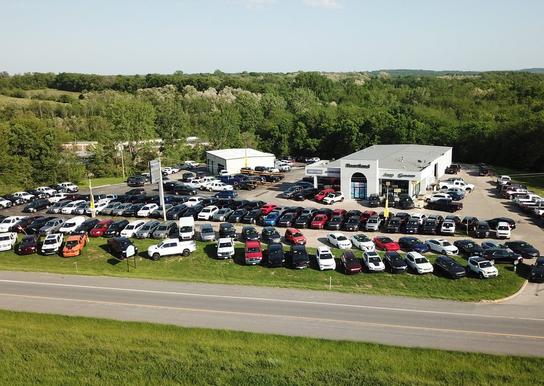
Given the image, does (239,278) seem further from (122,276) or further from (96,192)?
(96,192)

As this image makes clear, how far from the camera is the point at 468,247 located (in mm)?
36500

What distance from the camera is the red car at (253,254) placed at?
35000 millimetres

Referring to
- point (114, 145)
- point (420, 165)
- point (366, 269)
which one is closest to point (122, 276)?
A: point (366, 269)

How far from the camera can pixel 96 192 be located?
62875 mm

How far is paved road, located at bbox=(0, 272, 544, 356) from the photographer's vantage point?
80.9 ft

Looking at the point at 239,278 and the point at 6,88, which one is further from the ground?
the point at 6,88

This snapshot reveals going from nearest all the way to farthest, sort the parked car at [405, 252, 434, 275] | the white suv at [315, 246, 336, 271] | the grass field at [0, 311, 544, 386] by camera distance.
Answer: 1. the grass field at [0, 311, 544, 386]
2. the parked car at [405, 252, 434, 275]
3. the white suv at [315, 246, 336, 271]

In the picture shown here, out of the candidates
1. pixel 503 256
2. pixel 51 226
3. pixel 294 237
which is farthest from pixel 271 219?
pixel 51 226

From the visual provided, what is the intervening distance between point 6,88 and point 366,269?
148 m

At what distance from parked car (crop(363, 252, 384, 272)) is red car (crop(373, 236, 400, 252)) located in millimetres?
3188

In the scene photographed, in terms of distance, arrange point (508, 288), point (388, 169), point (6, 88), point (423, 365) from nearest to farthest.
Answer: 1. point (423, 365)
2. point (508, 288)
3. point (388, 169)
4. point (6, 88)

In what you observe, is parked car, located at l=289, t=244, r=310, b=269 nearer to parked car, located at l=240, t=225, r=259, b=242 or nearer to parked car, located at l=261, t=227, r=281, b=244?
parked car, located at l=261, t=227, r=281, b=244

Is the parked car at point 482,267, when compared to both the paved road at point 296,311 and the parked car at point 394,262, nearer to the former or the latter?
the paved road at point 296,311

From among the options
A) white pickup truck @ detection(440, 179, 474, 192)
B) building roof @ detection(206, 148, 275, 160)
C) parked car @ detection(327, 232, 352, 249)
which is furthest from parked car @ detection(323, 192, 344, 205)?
building roof @ detection(206, 148, 275, 160)
